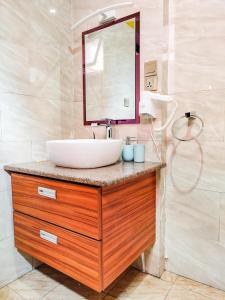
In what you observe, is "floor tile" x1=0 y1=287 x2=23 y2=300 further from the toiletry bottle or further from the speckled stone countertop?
the toiletry bottle

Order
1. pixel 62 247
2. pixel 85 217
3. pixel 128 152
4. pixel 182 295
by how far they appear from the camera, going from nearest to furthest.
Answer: pixel 85 217 < pixel 62 247 < pixel 182 295 < pixel 128 152

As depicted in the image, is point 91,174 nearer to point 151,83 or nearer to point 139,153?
point 139,153

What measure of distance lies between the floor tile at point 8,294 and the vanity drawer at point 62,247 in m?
0.25

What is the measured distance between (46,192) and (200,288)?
103cm

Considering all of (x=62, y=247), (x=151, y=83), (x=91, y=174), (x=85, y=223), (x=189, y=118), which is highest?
(x=151, y=83)

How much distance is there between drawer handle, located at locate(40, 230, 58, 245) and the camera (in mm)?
1046

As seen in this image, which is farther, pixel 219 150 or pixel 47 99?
pixel 47 99

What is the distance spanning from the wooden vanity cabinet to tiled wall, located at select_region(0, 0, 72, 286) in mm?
156

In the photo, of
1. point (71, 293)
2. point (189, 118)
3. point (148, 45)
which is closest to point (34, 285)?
point (71, 293)

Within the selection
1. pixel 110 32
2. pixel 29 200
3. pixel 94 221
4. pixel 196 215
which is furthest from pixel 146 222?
pixel 110 32

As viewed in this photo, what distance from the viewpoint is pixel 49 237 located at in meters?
1.08

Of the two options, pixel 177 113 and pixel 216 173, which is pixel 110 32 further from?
pixel 216 173

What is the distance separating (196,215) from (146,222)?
0.30 m

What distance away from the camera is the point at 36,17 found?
4.58 feet
